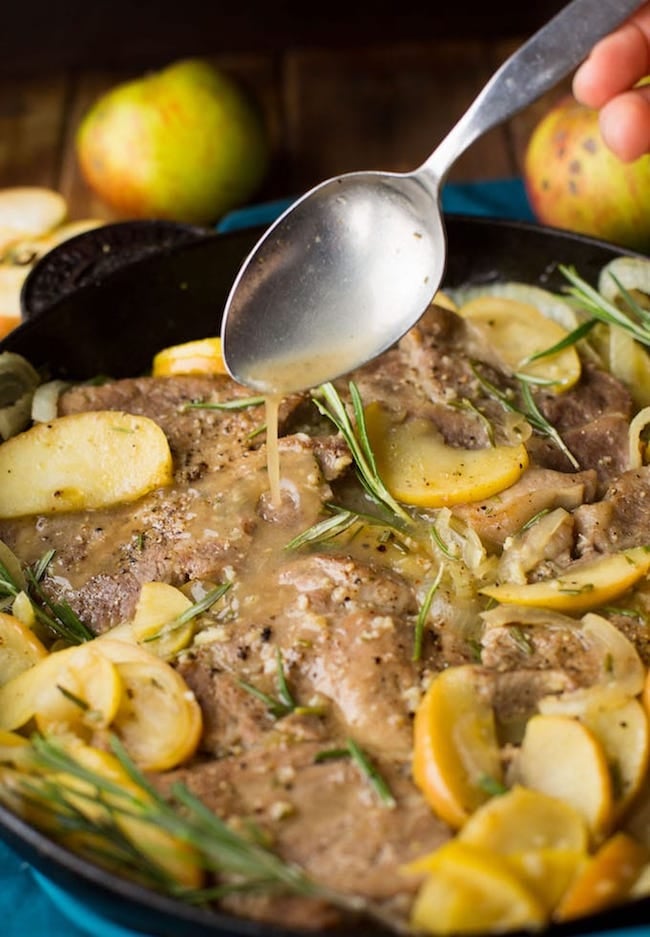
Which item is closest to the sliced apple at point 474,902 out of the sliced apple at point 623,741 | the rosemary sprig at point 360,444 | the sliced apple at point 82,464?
the sliced apple at point 623,741

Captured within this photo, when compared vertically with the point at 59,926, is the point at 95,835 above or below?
above

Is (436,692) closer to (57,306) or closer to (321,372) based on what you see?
(321,372)

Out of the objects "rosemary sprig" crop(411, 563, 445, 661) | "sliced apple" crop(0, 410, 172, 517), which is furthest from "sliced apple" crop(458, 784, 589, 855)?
"sliced apple" crop(0, 410, 172, 517)

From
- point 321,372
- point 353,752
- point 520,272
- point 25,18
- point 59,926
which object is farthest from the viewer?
point 25,18

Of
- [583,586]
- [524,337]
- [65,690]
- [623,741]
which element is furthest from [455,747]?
[524,337]

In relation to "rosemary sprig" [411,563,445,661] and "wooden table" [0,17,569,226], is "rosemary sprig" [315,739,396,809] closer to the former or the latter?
"rosemary sprig" [411,563,445,661]

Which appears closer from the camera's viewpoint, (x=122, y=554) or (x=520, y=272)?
(x=122, y=554)

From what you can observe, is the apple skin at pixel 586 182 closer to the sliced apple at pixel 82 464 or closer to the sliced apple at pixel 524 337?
the sliced apple at pixel 524 337

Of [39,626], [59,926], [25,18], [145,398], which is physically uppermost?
[25,18]

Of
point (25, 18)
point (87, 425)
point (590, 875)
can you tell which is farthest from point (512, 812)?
point (25, 18)
